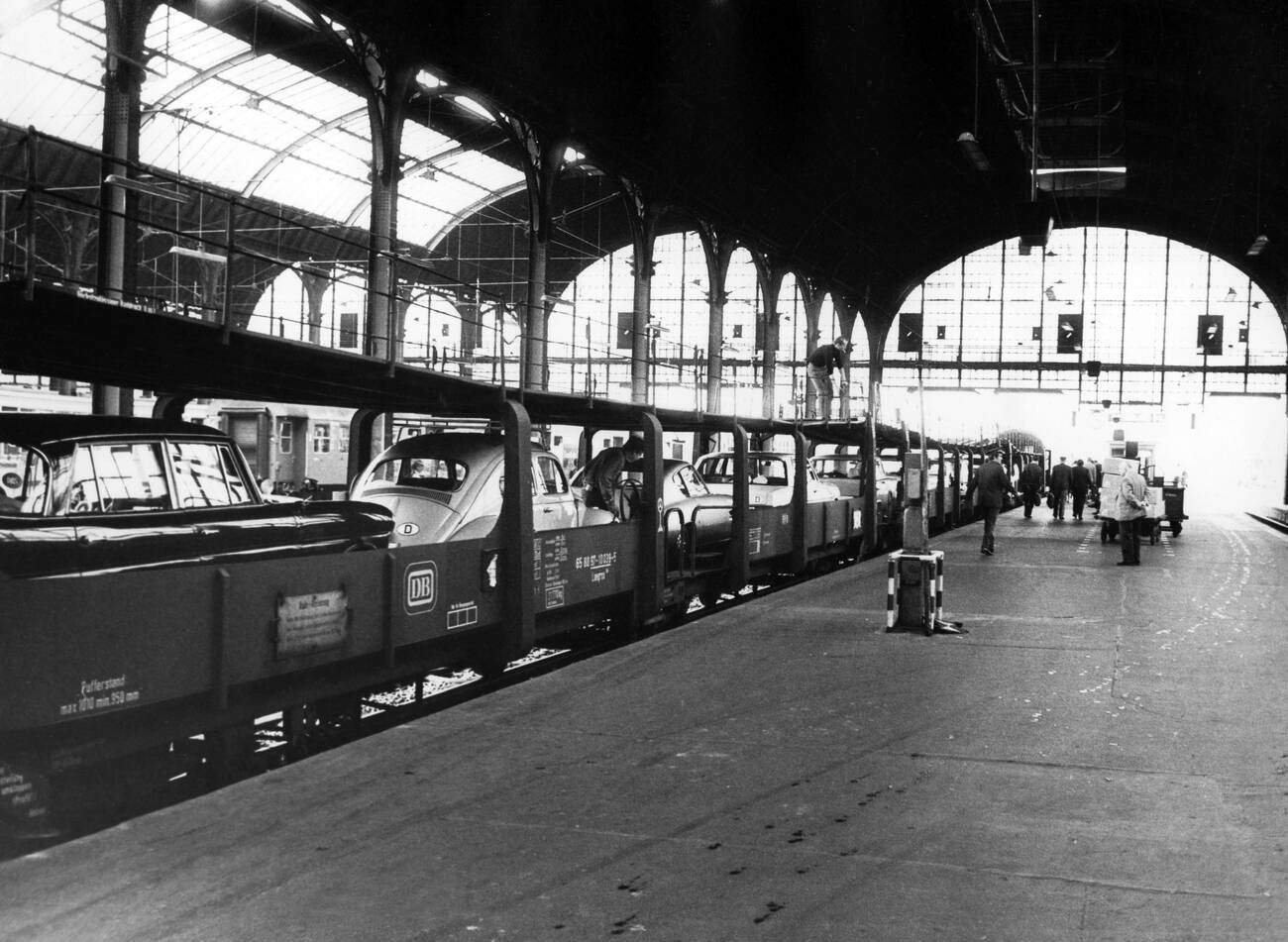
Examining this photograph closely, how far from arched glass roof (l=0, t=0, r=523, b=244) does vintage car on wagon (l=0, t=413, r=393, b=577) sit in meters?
18.5

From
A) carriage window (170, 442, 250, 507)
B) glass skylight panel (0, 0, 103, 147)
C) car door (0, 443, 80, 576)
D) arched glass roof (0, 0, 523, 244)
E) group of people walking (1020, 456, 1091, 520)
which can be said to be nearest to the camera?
car door (0, 443, 80, 576)

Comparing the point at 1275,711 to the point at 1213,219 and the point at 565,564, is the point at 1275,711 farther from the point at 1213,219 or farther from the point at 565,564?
the point at 1213,219

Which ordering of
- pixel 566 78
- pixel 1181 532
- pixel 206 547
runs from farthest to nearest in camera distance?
pixel 1181 532
pixel 566 78
pixel 206 547

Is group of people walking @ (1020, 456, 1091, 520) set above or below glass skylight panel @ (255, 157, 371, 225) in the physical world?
below

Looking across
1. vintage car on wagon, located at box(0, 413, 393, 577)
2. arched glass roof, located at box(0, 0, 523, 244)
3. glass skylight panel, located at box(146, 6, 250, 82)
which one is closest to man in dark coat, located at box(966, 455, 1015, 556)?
vintage car on wagon, located at box(0, 413, 393, 577)

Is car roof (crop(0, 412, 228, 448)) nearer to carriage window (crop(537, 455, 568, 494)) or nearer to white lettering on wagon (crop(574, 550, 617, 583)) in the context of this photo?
white lettering on wagon (crop(574, 550, 617, 583))

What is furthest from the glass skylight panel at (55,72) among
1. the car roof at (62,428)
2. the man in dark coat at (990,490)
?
the car roof at (62,428)

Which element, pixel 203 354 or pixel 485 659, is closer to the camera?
pixel 203 354

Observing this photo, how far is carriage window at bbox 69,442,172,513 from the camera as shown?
7.41 m

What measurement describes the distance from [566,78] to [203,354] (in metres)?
17.8

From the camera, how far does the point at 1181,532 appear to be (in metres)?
32.3

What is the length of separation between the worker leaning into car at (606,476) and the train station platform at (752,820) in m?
4.89

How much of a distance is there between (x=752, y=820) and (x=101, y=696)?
3.18m

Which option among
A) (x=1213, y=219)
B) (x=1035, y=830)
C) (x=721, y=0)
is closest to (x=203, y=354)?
(x=1035, y=830)
